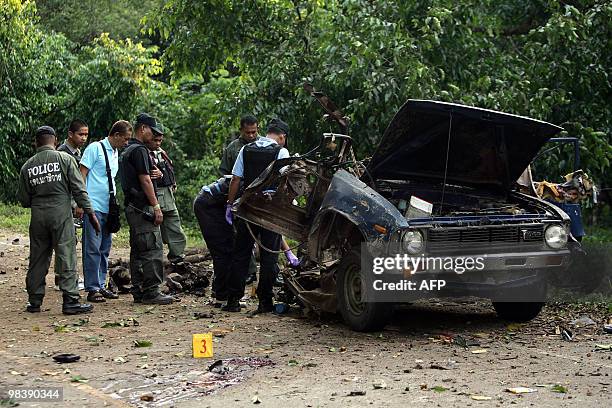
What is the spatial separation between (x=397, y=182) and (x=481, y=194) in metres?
0.77

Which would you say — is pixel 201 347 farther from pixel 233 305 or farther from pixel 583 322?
pixel 583 322

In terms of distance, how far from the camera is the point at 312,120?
13.5 m

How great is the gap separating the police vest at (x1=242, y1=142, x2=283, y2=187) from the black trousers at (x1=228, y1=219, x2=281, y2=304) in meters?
0.44

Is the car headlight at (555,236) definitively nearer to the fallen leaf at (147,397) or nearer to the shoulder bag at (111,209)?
the fallen leaf at (147,397)

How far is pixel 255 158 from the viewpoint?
29.9 ft

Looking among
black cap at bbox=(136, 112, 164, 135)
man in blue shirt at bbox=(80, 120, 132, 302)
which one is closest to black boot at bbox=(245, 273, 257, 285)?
man in blue shirt at bbox=(80, 120, 132, 302)

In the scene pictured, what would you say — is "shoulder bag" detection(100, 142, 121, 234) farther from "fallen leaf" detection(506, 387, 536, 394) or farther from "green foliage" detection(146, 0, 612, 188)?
"fallen leaf" detection(506, 387, 536, 394)

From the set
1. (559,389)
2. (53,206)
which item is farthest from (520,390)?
(53,206)

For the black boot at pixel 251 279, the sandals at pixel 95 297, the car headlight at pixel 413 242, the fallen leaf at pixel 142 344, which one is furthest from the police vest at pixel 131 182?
the car headlight at pixel 413 242

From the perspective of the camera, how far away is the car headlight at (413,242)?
7.53 m

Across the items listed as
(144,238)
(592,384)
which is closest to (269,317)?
(144,238)

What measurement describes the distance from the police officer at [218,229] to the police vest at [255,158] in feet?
1.77

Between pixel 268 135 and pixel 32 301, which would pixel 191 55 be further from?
pixel 32 301

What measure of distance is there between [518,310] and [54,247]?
Answer: 4.22m
